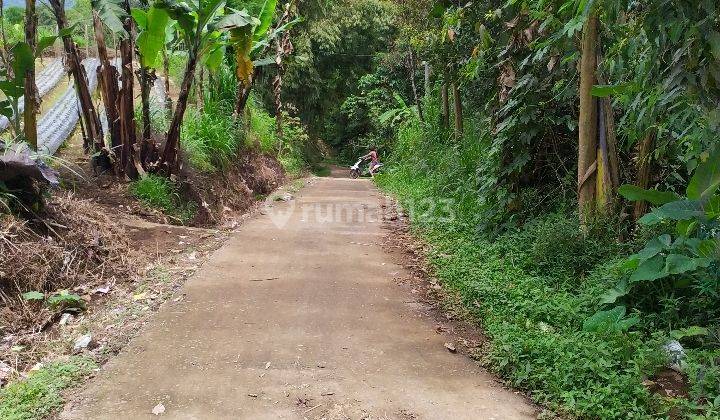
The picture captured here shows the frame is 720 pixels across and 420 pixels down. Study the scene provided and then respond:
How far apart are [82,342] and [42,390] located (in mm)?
694

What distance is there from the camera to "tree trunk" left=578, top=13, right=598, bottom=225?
4820 millimetres

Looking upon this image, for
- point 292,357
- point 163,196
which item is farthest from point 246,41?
point 292,357

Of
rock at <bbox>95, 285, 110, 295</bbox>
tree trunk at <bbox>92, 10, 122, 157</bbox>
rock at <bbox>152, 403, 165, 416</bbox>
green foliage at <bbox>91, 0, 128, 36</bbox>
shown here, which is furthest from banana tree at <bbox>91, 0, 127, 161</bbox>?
rock at <bbox>152, 403, 165, 416</bbox>

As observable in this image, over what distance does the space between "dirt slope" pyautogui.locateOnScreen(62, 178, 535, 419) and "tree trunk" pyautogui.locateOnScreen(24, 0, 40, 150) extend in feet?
9.29

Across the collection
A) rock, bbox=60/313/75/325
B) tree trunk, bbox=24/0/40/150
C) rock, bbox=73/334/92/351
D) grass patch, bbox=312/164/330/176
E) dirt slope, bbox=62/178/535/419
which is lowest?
grass patch, bbox=312/164/330/176

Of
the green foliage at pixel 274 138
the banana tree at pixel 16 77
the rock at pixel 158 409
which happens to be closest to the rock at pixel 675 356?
the rock at pixel 158 409

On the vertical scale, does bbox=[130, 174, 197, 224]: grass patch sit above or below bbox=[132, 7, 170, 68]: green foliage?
below

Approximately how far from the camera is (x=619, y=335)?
3.37 m

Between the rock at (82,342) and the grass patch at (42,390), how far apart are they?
0.67ft

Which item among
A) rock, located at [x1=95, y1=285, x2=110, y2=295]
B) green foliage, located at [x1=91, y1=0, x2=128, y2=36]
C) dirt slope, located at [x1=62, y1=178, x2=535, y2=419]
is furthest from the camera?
green foliage, located at [x1=91, y1=0, x2=128, y2=36]

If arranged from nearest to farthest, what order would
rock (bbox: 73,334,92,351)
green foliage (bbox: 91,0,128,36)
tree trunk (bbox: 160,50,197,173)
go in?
rock (bbox: 73,334,92,351) → green foliage (bbox: 91,0,128,36) → tree trunk (bbox: 160,50,197,173)

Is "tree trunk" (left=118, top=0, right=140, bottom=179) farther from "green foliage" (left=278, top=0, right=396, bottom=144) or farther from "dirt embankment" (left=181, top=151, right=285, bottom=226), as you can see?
"green foliage" (left=278, top=0, right=396, bottom=144)

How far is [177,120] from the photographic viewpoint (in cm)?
797

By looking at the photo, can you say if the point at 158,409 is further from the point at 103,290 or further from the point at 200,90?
the point at 200,90
